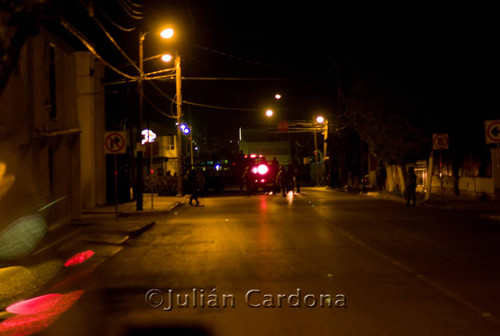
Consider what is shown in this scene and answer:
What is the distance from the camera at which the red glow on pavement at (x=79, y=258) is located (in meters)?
12.0

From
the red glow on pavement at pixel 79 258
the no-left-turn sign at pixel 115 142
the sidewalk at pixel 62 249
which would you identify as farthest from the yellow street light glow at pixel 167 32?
the red glow on pavement at pixel 79 258

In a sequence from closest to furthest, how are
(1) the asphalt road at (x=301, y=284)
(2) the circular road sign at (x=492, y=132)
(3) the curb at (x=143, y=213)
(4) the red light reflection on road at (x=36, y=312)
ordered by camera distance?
1. (1) the asphalt road at (x=301, y=284)
2. (4) the red light reflection on road at (x=36, y=312)
3. (2) the circular road sign at (x=492, y=132)
4. (3) the curb at (x=143, y=213)

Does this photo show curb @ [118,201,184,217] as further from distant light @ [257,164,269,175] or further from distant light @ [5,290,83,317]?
distant light @ [257,164,269,175]

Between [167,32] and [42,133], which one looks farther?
[167,32]

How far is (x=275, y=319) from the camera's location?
690cm

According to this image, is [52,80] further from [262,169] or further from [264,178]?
[264,178]

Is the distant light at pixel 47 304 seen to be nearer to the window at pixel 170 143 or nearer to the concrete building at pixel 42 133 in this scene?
the concrete building at pixel 42 133

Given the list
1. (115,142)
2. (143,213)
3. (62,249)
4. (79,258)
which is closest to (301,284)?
(79,258)

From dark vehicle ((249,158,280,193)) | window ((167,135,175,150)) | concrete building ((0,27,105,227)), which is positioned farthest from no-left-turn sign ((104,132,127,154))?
window ((167,135,175,150))

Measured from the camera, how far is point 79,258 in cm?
1259

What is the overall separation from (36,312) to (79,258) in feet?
15.7

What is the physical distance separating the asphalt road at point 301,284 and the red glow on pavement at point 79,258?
0.77 m

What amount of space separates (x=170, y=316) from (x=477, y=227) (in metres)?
11.6

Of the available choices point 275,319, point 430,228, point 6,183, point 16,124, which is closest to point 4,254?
point 6,183
